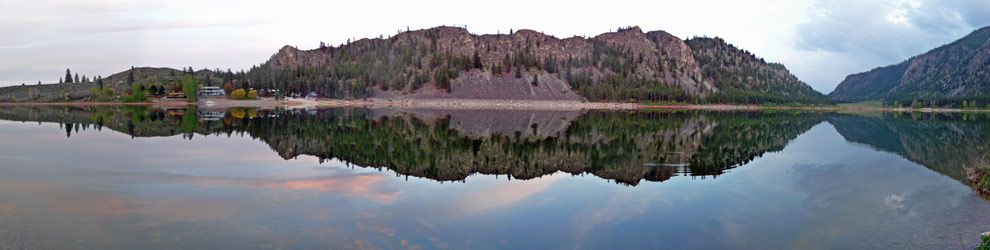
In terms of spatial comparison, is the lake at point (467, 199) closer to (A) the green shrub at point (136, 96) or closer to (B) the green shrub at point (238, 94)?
(A) the green shrub at point (136, 96)

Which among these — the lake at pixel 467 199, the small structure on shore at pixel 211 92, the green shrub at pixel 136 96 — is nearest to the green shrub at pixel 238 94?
the small structure on shore at pixel 211 92

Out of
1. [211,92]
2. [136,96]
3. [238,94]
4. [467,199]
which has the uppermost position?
[211,92]

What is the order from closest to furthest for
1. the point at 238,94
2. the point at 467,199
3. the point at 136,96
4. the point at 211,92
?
1. the point at 467,199
2. the point at 136,96
3. the point at 238,94
4. the point at 211,92

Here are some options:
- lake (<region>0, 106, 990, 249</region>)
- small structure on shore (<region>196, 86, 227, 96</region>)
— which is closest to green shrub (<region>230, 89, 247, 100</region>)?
small structure on shore (<region>196, 86, 227, 96</region>)

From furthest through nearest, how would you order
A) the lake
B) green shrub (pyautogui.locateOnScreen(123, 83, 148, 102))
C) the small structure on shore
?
the small structure on shore
green shrub (pyautogui.locateOnScreen(123, 83, 148, 102))
the lake

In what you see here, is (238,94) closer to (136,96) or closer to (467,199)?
(136,96)

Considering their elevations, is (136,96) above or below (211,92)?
below

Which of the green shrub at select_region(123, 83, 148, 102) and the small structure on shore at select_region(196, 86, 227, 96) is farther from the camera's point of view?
the small structure on shore at select_region(196, 86, 227, 96)

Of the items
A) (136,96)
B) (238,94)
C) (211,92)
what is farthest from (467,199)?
(211,92)

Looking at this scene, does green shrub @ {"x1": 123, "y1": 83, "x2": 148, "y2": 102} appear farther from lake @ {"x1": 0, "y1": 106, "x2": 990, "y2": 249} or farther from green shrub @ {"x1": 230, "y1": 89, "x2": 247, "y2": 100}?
lake @ {"x1": 0, "y1": 106, "x2": 990, "y2": 249}

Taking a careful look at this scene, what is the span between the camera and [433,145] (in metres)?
38.8

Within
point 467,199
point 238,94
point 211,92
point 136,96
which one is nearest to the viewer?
point 467,199

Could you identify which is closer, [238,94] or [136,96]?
[136,96]

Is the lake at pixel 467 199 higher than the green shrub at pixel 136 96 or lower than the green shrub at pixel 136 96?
lower
